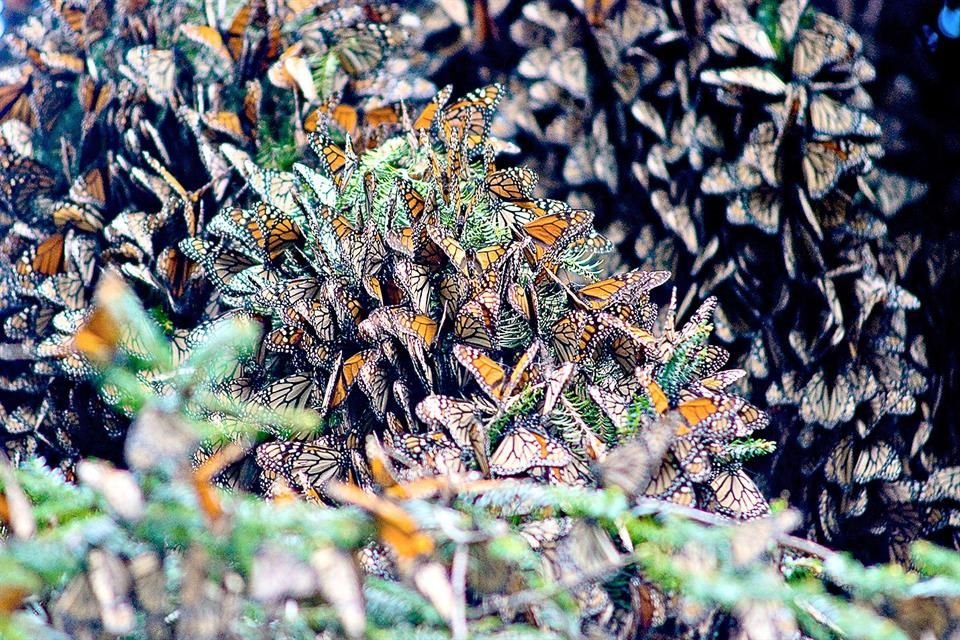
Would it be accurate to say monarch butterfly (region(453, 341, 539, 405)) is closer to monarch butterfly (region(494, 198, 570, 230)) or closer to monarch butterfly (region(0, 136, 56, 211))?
monarch butterfly (region(494, 198, 570, 230))

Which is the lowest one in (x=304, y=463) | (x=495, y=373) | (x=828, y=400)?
(x=828, y=400)

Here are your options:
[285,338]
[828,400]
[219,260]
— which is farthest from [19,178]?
[828,400]

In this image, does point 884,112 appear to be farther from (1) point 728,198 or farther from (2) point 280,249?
(2) point 280,249

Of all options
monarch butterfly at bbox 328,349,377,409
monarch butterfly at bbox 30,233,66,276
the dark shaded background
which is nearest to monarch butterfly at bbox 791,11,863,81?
the dark shaded background

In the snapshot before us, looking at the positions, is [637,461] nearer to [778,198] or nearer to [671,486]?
[671,486]

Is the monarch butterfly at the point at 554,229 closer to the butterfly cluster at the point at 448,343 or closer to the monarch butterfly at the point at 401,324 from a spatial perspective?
the butterfly cluster at the point at 448,343

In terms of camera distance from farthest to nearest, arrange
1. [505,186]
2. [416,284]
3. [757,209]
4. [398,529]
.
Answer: [757,209] < [505,186] < [416,284] < [398,529]
